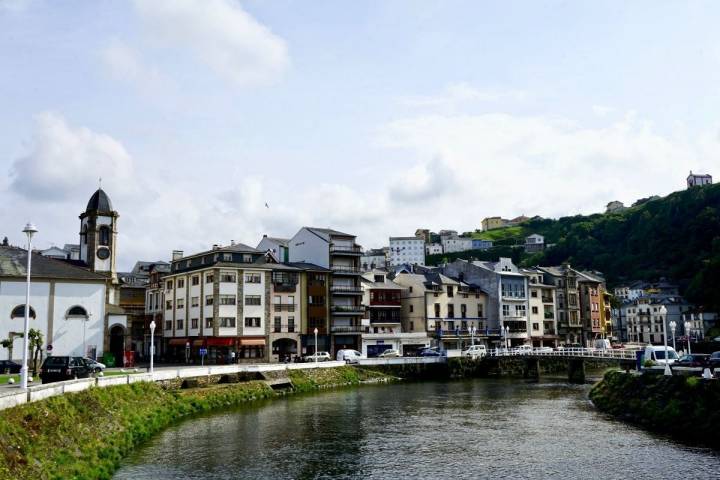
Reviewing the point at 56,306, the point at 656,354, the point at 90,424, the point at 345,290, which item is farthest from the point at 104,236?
the point at 656,354

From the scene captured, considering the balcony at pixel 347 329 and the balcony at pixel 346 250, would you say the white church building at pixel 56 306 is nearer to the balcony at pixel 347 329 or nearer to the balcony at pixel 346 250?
the balcony at pixel 347 329

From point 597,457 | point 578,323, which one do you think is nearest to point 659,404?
point 597,457

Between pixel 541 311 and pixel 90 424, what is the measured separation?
104668mm

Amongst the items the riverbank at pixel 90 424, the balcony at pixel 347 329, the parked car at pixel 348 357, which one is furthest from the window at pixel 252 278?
the riverbank at pixel 90 424

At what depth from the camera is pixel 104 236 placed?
82.8 m

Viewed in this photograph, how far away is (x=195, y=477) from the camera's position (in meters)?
28.8

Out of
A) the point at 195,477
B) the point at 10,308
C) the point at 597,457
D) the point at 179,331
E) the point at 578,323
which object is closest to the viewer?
the point at 195,477

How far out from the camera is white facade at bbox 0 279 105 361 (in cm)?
6153

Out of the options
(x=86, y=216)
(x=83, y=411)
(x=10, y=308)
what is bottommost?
(x=83, y=411)

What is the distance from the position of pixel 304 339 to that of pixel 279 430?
51.1 metres

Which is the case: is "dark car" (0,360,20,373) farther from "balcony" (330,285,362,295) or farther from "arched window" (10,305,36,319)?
"balcony" (330,285,362,295)

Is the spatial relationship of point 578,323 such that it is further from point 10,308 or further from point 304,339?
point 10,308

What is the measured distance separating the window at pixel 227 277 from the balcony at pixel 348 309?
53.7 ft

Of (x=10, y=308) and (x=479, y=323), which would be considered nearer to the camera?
(x=10, y=308)
